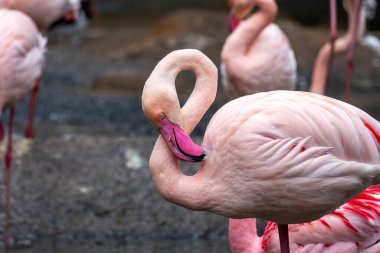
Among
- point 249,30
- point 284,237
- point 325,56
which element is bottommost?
point 325,56

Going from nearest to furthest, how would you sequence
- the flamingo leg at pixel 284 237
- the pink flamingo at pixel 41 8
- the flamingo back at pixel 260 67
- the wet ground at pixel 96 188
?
the flamingo leg at pixel 284 237, the wet ground at pixel 96 188, the pink flamingo at pixel 41 8, the flamingo back at pixel 260 67

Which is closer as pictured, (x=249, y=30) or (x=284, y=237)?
(x=284, y=237)

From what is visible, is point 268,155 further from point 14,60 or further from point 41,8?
point 41,8

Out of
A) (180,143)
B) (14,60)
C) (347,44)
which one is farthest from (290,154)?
(347,44)

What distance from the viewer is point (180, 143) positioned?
3736mm

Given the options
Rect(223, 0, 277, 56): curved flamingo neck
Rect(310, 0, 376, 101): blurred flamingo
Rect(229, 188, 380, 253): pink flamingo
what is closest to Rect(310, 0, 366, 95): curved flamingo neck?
Rect(310, 0, 376, 101): blurred flamingo

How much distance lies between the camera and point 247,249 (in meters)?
4.45

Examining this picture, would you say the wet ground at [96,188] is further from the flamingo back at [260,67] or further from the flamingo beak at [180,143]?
the flamingo beak at [180,143]

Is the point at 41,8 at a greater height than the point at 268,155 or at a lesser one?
lesser

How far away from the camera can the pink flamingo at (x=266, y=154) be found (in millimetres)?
3703

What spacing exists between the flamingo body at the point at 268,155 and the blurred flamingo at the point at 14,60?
2.15m

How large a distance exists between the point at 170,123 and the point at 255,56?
3.29 metres

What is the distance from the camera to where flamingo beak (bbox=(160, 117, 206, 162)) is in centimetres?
371

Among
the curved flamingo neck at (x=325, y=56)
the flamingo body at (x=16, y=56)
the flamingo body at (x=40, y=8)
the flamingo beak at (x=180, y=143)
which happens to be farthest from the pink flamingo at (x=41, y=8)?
the flamingo beak at (x=180, y=143)
